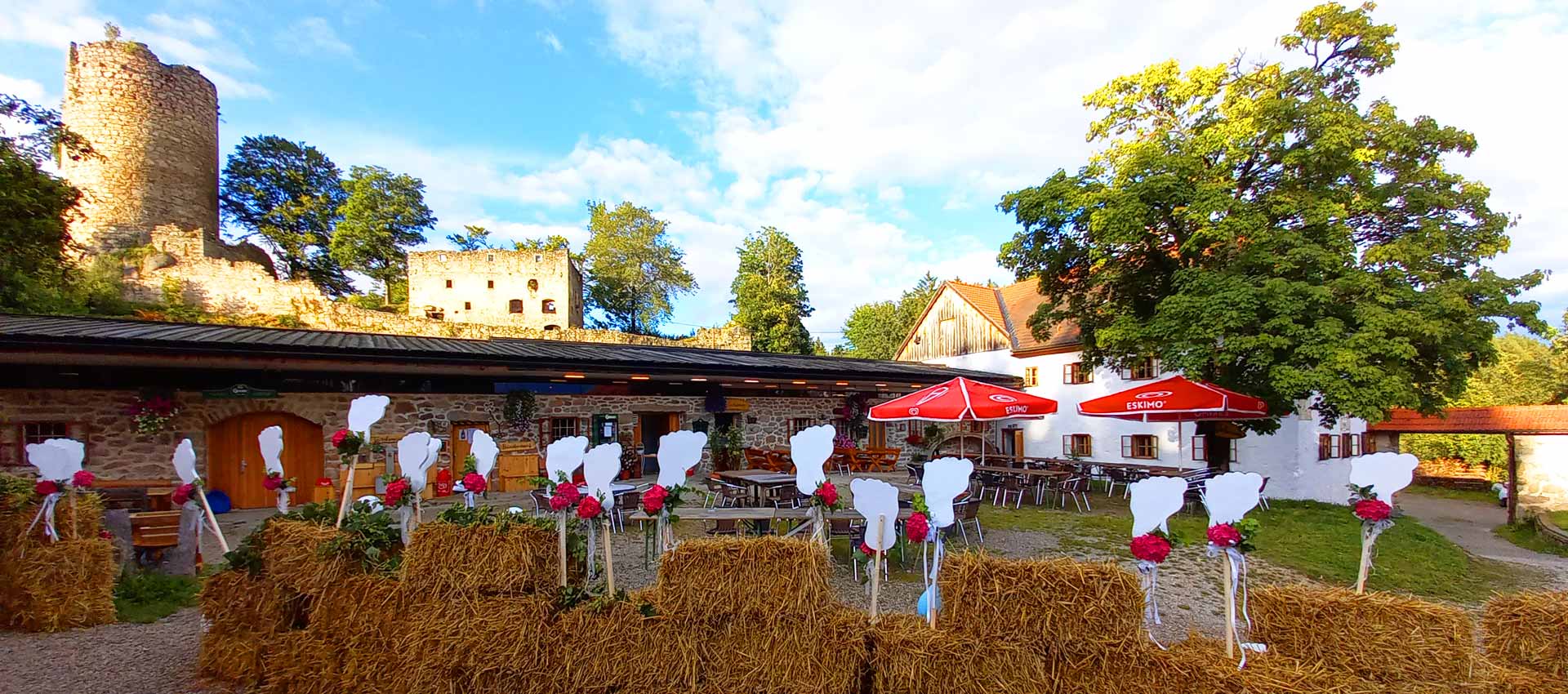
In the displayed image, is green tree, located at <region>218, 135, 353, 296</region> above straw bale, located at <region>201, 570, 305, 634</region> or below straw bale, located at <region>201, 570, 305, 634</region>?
above

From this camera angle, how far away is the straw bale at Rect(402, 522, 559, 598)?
3246 millimetres

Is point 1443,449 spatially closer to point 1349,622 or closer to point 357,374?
Result: point 1349,622

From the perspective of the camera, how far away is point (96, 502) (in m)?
5.00

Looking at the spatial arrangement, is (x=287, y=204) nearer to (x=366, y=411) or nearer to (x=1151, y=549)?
(x=366, y=411)

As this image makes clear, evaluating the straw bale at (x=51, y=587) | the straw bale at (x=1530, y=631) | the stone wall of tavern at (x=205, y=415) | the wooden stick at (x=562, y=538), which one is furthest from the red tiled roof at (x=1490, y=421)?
the straw bale at (x=51, y=587)

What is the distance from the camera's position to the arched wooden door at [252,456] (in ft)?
30.3

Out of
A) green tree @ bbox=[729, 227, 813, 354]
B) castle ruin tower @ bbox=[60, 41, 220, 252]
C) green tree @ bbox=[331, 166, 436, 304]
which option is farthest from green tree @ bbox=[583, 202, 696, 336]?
castle ruin tower @ bbox=[60, 41, 220, 252]

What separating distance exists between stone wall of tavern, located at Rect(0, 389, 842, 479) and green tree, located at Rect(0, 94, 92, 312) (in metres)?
7.41

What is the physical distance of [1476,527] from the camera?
12.6m

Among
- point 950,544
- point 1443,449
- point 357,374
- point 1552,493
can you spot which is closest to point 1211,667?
point 950,544

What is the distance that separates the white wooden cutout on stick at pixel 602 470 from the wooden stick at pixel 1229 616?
3.05 meters

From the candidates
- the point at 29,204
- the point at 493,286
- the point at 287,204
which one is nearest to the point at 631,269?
the point at 493,286

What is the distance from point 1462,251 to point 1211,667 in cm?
1173

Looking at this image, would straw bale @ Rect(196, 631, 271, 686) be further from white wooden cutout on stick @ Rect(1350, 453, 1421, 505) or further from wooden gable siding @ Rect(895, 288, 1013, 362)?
wooden gable siding @ Rect(895, 288, 1013, 362)
